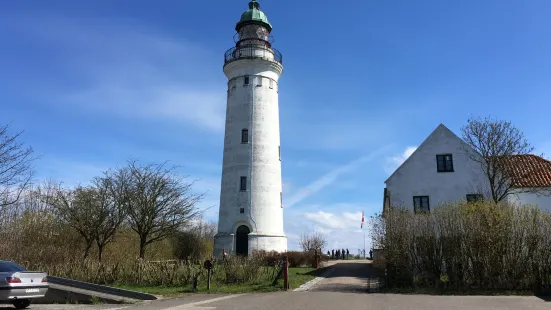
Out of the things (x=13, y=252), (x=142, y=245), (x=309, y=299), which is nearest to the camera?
(x=309, y=299)

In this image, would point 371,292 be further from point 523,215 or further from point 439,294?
point 523,215

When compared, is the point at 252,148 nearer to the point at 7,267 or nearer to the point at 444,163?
the point at 444,163

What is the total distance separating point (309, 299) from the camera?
46.6 feet

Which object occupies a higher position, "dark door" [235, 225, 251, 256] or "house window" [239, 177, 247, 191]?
"house window" [239, 177, 247, 191]

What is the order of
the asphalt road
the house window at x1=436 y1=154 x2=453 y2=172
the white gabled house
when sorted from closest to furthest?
the asphalt road, the white gabled house, the house window at x1=436 y1=154 x2=453 y2=172

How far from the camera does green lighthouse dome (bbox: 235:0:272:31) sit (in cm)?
3422

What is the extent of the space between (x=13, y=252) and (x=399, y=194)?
21.1 metres

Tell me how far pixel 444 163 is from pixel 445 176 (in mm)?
804

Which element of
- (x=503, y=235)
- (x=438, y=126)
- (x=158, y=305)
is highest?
(x=438, y=126)

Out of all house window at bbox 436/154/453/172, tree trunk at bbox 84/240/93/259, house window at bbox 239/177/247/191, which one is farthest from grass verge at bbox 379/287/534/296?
tree trunk at bbox 84/240/93/259

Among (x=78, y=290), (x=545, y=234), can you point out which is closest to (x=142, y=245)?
(x=78, y=290)

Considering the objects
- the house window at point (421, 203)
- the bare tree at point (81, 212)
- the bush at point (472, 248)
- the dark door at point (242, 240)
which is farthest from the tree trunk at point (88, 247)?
the house window at point (421, 203)

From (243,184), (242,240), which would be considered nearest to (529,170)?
(243,184)

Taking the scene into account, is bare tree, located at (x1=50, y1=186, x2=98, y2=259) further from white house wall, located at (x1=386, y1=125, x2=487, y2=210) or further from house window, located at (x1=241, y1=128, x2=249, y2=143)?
white house wall, located at (x1=386, y1=125, x2=487, y2=210)
